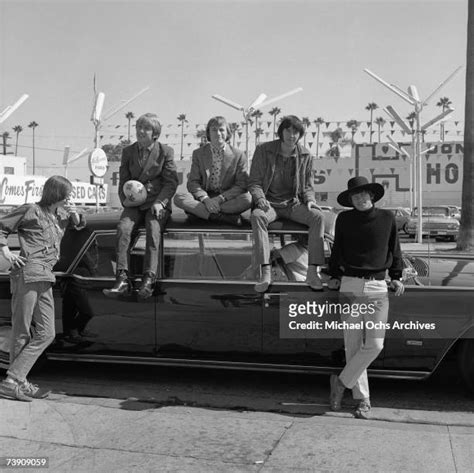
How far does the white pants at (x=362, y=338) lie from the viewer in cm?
426

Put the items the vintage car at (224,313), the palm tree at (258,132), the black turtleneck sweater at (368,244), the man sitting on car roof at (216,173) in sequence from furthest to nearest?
the palm tree at (258,132)
the man sitting on car roof at (216,173)
the vintage car at (224,313)
the black turtleneck sweater at (368,244)

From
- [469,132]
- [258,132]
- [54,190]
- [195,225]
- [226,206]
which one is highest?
[258,132]

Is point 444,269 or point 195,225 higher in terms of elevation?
point 195,225

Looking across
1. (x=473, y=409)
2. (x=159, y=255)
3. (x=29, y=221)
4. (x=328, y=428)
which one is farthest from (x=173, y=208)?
(x=473, y=409)

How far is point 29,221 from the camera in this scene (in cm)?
459

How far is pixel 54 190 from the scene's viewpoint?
15.2ft

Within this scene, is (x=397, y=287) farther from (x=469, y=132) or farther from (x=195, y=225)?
(x=469, y=132)

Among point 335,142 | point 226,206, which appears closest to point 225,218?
point 226,206

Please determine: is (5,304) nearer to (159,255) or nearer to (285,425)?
(159,255)

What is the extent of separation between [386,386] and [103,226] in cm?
275

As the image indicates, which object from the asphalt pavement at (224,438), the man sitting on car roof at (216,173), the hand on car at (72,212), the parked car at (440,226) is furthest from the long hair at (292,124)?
the parked car at (440,226)

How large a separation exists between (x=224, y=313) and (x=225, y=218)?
80 cm

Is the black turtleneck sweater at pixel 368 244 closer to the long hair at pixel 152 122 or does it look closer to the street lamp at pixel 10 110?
the long hair at pixel 152 122

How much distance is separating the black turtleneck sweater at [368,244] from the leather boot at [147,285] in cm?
144
